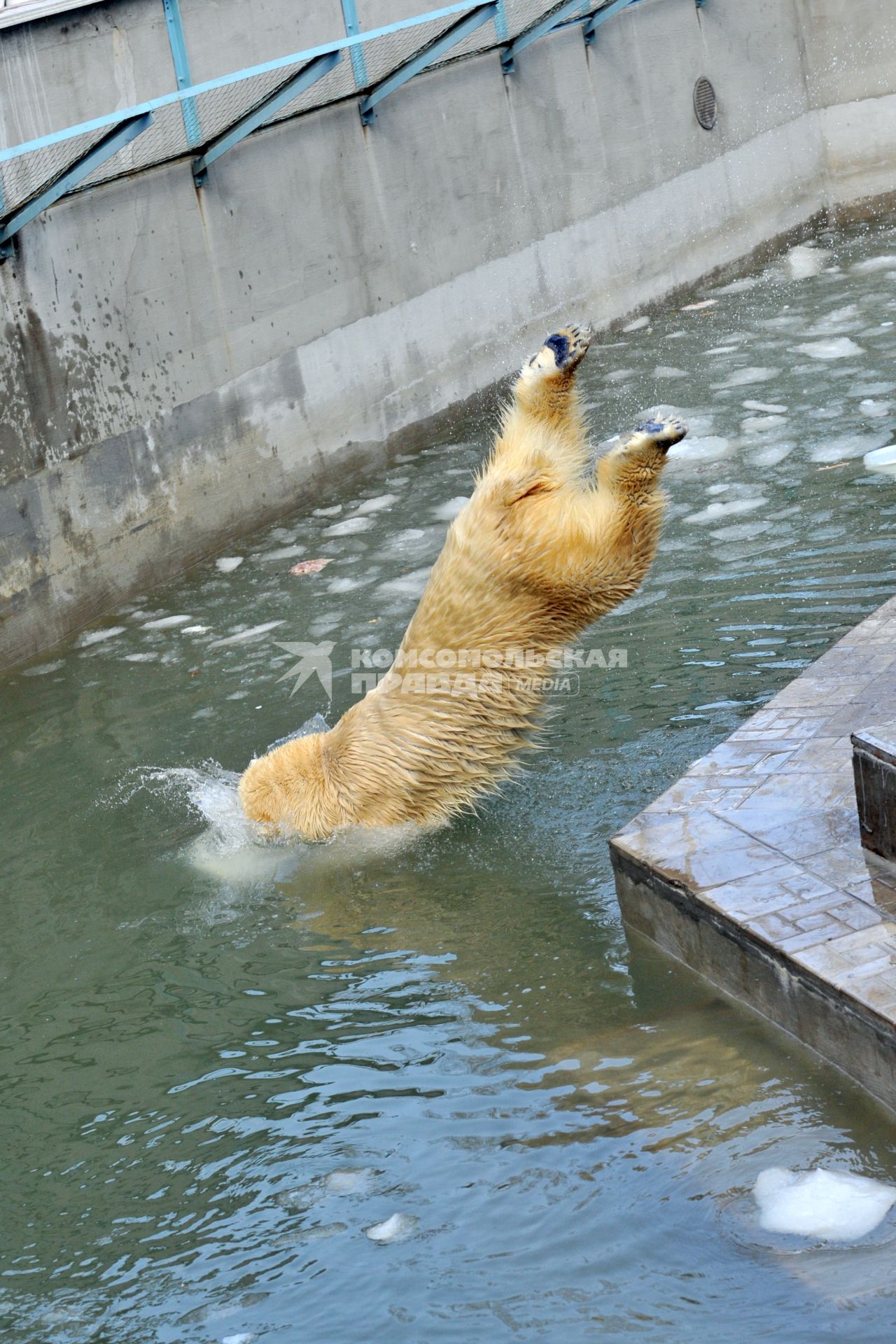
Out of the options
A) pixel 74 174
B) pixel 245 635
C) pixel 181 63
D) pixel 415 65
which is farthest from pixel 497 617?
pixel 415 65

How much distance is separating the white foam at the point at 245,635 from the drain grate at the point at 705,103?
289 inches

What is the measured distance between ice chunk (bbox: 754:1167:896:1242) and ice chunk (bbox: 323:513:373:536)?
573cm

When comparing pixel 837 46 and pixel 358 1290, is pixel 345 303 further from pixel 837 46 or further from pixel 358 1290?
pixel 358 1290

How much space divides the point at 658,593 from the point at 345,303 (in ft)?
12.7

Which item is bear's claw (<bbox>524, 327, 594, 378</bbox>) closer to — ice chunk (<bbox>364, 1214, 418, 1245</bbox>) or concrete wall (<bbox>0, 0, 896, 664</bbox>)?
ice chunk (<bbox>364, 1214, 418, 1245</bbox>)

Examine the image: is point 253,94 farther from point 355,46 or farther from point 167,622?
point 167,622

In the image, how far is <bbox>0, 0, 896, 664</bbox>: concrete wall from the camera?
306 inches

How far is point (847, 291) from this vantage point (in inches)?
433

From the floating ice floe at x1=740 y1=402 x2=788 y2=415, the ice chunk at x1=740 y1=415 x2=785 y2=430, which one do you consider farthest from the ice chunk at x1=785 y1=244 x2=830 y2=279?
the ice chunk at x1=740 y1=415 x2=785 y2=430

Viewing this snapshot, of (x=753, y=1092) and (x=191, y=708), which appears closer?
(x=753, y=1092)

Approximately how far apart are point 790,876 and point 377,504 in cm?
535

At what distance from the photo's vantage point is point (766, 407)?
879cm

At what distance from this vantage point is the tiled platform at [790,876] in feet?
11.4

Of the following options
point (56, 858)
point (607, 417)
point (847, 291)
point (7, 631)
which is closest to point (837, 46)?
point (847, 291)
